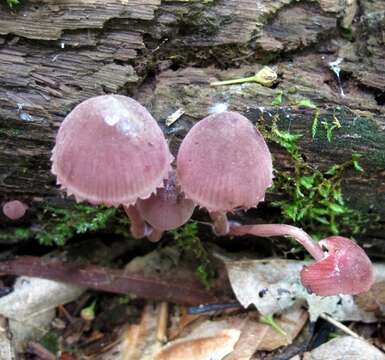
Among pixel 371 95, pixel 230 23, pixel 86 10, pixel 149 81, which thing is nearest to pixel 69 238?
pixel 149 81

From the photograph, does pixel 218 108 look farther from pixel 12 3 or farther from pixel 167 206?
pixel 12 3

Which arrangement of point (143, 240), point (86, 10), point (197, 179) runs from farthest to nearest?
point (143, 240) → point (86, 10) → point (197, 179)

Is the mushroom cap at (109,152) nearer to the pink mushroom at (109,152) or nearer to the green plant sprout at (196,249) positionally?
the pink mushroom at (109,152)

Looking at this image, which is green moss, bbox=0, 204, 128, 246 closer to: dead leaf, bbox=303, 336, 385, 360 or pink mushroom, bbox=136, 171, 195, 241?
pink mushroom, bbox=136, 171, 195, 241

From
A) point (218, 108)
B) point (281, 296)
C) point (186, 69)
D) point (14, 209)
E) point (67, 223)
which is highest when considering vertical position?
point (186, 69)

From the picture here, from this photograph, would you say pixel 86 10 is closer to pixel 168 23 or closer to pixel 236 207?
pixel 168 23

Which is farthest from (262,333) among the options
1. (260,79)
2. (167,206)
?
(260,79)

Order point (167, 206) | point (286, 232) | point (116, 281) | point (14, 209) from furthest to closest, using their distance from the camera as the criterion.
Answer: point (116, 281) → point (14, 209) → point (286, 232) → point (167, 206)
